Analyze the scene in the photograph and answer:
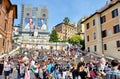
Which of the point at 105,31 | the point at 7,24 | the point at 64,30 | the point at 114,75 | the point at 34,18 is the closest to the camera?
the point at 114,75

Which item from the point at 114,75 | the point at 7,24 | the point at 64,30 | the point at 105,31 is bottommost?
the point at 114,75

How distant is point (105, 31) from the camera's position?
41.5 metres

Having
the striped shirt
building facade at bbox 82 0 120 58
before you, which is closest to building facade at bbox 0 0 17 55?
building facade at bbox 82 0 120 58

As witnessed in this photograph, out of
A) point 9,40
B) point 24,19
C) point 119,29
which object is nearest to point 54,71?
point 119,29

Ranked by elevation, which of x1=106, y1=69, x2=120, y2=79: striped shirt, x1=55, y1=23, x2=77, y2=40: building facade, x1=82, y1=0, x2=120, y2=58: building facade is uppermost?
x1=55, y1=23, x2=77, y2=40: building facade

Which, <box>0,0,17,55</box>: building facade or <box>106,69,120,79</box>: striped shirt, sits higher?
<box>0,0,17,55</box>: building facade

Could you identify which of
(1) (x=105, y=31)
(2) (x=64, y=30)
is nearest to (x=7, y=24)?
(1) (x=105, y=31)

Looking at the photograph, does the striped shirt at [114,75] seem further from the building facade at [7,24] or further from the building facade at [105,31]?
the building facade at [7,24]

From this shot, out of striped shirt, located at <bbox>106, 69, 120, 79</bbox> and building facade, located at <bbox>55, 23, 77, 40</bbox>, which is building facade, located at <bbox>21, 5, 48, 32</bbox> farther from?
striped shirt, located at <bbox>106, 69, 120, 79</bbox>

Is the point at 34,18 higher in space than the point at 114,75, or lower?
higher

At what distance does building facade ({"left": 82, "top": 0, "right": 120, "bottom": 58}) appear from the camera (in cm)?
3691

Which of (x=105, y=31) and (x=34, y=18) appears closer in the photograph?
(x=105, y=31)

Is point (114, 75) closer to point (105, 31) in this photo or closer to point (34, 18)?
point (105, 31)

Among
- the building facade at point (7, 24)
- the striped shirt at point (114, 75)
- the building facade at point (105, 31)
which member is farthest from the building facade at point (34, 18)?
the striped shirt at point (114, 75)
